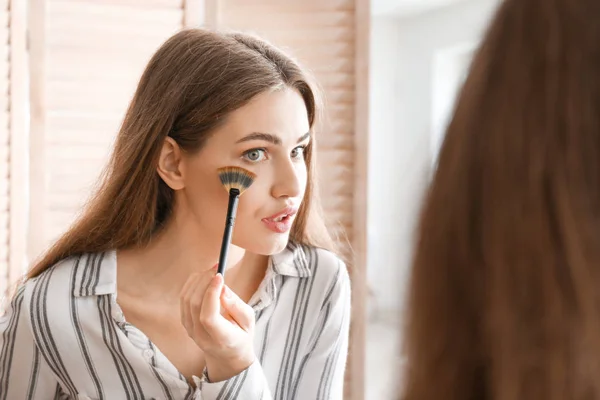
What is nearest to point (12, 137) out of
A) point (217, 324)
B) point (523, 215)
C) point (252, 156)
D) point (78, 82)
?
point (78, 82)

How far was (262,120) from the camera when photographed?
983mm

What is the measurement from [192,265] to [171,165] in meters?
0.15

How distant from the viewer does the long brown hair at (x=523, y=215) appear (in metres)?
0.40

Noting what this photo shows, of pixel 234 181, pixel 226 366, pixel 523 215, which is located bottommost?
pixel 226 366

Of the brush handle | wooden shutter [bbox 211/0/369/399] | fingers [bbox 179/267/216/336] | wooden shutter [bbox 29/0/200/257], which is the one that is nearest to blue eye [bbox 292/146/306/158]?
the brush handle

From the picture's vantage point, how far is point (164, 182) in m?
1.11

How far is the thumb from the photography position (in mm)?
914

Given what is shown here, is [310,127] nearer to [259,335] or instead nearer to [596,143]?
[259,335]

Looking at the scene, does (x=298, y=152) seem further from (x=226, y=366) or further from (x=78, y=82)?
(x=78, y=82)

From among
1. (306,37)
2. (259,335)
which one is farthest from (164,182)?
(306,37)

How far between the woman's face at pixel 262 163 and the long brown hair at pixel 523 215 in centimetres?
54

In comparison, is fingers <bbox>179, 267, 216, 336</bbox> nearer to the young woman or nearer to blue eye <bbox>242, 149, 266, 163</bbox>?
the young woman

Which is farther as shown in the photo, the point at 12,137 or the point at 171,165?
the point at 12,137

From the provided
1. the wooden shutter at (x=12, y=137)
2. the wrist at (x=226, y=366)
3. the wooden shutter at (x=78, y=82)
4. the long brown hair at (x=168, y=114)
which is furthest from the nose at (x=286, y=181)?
the wooden shutter at (x=12, y=137)
